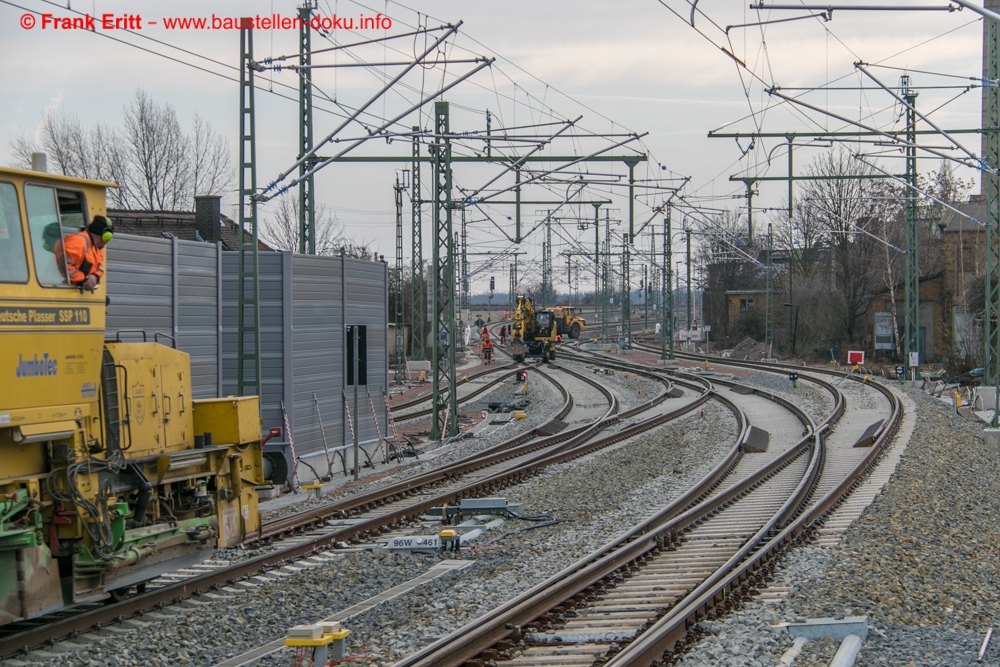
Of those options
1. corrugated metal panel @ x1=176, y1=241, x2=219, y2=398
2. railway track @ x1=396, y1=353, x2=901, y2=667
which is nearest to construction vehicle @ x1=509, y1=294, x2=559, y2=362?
corrugated metal panel @ x1=176, y1=241, x2=219, y2=398

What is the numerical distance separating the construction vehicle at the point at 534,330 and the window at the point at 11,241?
1944 inches

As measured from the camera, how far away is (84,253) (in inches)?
332

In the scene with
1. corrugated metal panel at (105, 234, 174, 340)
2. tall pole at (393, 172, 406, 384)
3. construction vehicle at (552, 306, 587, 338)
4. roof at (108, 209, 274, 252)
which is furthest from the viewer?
construction vehicle at (552, 306, 587, 338)

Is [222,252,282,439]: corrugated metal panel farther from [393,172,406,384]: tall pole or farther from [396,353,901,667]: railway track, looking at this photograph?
[393,172,406,384]: tall pole

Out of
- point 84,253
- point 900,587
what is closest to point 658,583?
point 900,587

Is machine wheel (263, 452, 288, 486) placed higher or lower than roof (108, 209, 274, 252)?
lower

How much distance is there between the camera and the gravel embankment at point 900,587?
7.91 metres

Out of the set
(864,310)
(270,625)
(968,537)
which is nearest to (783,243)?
(864,310)

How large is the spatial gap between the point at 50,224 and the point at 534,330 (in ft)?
170

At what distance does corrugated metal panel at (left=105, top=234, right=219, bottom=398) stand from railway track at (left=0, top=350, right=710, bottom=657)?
13.9 feet

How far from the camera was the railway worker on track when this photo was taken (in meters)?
8.31

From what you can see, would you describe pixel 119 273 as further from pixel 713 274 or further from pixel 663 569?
pixel 713 274

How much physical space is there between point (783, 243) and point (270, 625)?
68506 millimetres

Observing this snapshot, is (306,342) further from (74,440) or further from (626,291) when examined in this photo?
(626,291)
